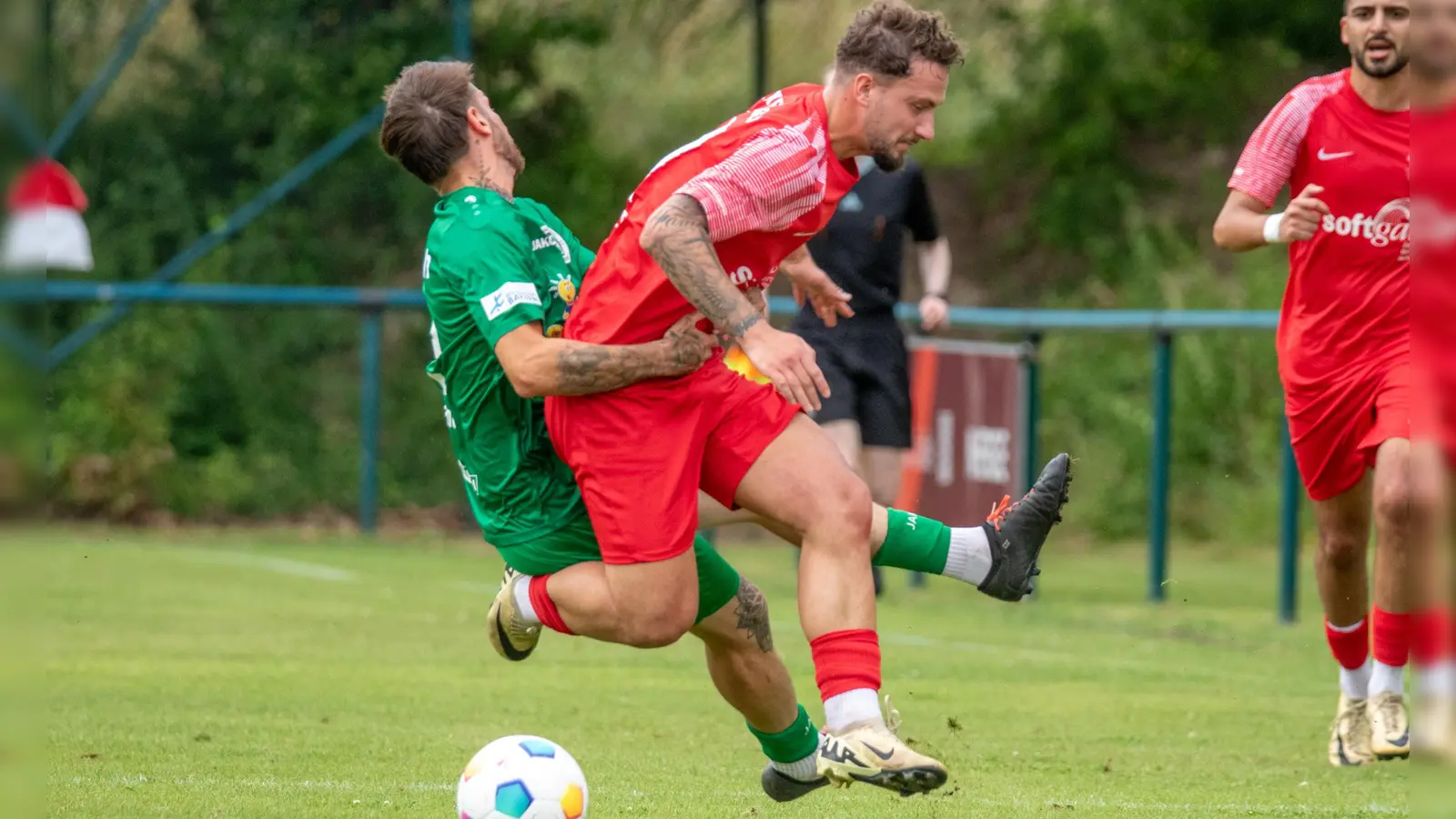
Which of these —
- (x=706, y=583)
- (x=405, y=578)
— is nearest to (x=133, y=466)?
(x=405, y=578)

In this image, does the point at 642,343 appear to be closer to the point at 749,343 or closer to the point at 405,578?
the point at 749,343

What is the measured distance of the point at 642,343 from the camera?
192 inches

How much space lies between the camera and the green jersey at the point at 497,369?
5039 mm

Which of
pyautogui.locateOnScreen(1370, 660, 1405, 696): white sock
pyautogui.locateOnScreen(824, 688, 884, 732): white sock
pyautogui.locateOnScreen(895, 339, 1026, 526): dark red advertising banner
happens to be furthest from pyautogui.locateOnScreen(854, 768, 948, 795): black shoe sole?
pyautogui.locateOnScreen(895, 339, 1026, 526): dark red advertising banner

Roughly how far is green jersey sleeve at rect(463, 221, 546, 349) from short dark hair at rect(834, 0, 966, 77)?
935mm

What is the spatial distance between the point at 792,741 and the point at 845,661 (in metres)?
0.54

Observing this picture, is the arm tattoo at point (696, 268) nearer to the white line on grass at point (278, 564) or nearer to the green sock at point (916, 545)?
the green sock at point (916, 545)

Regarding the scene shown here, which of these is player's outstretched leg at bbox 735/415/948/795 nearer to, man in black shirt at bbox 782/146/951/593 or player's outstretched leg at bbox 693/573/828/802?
player's outstretched leg at bbox 693/573/828/802

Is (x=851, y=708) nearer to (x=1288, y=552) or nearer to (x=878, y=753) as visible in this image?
(x=878, y=753)

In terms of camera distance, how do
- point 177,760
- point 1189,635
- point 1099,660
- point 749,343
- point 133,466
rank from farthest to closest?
point 133,466 < point 1189,635 < point 1099,660 < point 177,760 < point 749,343

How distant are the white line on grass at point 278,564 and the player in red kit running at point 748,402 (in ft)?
22.3

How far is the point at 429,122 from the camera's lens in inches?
201

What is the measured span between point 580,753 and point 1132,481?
10982mm

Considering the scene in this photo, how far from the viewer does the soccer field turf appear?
529 centimetres
